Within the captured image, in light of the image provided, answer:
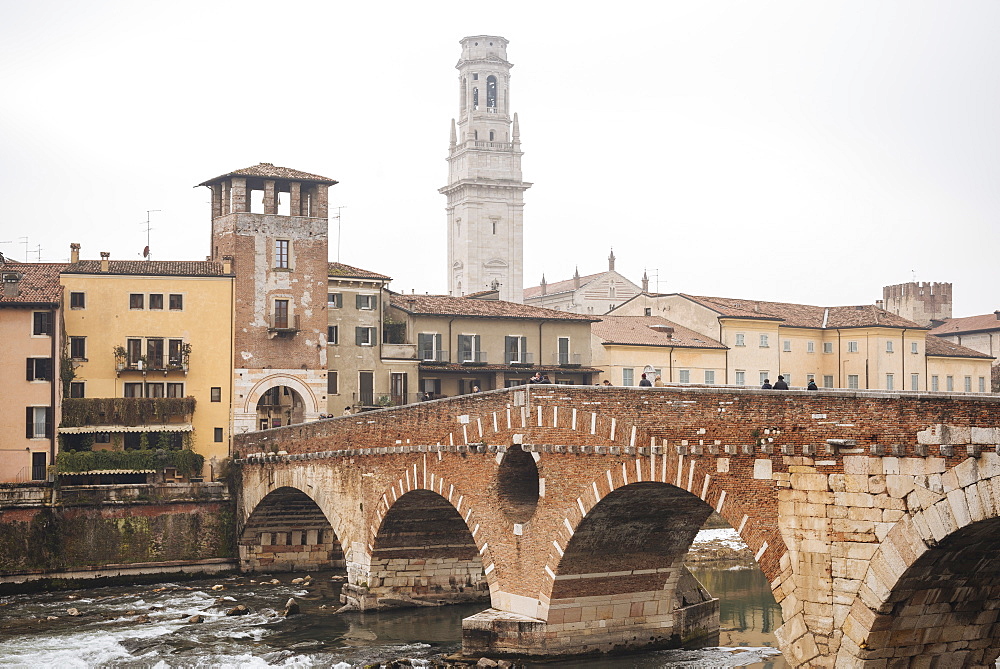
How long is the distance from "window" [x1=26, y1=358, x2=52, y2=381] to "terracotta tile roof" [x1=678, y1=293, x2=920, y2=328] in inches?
1329

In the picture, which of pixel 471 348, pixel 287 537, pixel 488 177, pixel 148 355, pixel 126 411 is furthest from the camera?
pixel 488 177

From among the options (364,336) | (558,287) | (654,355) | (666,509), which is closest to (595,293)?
(558,287)

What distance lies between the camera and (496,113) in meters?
117

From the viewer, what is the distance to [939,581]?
19.6 m

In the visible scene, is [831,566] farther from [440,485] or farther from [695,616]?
[440,485]

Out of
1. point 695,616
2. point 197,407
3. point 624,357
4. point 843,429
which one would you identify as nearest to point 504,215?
point 624,357

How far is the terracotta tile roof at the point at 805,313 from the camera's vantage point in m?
67.7

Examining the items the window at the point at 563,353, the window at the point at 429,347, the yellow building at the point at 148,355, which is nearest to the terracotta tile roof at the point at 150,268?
the yellow building at the point at 148,355

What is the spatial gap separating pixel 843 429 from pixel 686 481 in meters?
4.09

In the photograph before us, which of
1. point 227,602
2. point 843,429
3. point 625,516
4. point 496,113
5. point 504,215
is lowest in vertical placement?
point 227,602

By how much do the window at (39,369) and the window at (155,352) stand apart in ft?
13.3

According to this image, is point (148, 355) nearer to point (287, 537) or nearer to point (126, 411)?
point (126, 411)

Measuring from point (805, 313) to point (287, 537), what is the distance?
34.5 metres

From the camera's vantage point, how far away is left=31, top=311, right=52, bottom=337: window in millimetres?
50125
